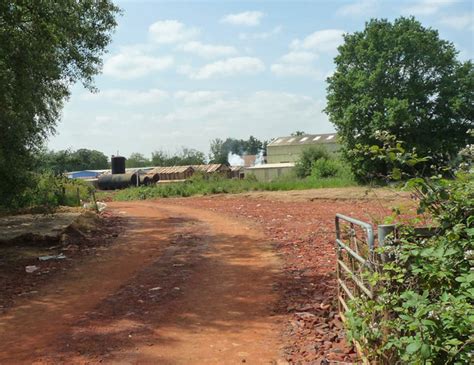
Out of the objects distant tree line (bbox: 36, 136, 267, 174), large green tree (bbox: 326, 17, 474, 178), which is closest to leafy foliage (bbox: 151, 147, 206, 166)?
distant tree line (bbox: 36, 136, 267, 174)

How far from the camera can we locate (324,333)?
5258 mm

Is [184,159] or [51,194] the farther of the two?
[184,159]

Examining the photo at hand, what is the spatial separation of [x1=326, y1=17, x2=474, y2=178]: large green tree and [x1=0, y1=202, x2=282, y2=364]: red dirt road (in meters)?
24.2

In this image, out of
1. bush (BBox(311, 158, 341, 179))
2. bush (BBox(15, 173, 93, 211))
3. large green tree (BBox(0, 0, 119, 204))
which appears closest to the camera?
large green tree (BBox(0, 0, 119, 204))

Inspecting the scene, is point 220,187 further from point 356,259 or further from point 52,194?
point 356,259

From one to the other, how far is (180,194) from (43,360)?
2860 centimetres

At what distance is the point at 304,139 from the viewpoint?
73.8 m

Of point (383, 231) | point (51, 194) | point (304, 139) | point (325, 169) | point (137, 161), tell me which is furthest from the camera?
point (137, 161)

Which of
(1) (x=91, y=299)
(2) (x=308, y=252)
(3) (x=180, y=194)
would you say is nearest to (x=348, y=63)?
(3) (x=180, y=194)

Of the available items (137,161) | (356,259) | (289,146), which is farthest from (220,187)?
(137,161)

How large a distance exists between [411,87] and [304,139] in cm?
4078

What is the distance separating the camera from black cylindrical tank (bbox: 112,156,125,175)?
5124 cm

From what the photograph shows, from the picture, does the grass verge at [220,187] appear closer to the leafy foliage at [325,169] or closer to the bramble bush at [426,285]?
the leafy foliage at [325,169]

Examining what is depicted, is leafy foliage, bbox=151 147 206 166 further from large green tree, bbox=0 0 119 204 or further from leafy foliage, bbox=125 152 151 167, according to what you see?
large green tree, bbox=0 0 119 204
